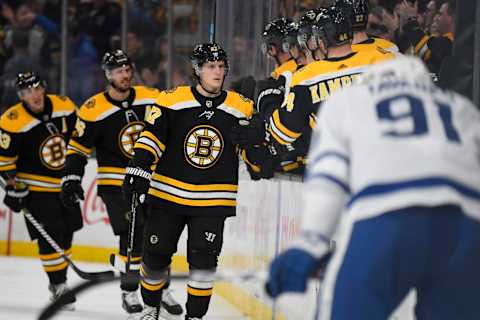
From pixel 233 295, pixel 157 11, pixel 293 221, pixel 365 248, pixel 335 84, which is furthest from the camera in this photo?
pixel 157 11

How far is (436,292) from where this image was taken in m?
2.65

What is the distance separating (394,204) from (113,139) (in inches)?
156

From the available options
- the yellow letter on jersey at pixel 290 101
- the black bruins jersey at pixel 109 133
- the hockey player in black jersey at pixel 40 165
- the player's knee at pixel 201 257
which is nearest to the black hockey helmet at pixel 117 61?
the black bruins jersey at pixel 109 133

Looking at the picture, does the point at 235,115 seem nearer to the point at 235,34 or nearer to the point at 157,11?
the point at 235,34

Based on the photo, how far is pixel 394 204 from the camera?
2.58 metres

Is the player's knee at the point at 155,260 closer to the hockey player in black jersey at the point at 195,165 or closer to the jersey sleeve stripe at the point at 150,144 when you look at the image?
the hockey player in black jersey at the point at 195,165

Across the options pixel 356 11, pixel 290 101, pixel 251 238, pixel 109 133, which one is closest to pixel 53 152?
pixel 109 133

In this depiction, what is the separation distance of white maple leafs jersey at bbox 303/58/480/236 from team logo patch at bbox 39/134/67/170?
4.40 m

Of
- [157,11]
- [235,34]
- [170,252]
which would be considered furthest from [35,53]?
[170,252]

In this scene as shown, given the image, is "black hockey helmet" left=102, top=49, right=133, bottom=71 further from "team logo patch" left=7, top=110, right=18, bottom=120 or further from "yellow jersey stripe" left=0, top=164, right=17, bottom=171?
"yellow jersey stripe" left=0, top=164, right=17, bottom=171

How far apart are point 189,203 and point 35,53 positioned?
5442 mm

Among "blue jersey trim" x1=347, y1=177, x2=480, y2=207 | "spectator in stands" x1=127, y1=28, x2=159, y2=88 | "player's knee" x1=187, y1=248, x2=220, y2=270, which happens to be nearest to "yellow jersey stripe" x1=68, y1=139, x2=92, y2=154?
"player's knee" x1=187, y1=248, x2=220, y2=270

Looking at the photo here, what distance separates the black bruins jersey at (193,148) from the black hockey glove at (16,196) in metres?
1.77

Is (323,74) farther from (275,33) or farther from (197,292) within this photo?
(275,33)
